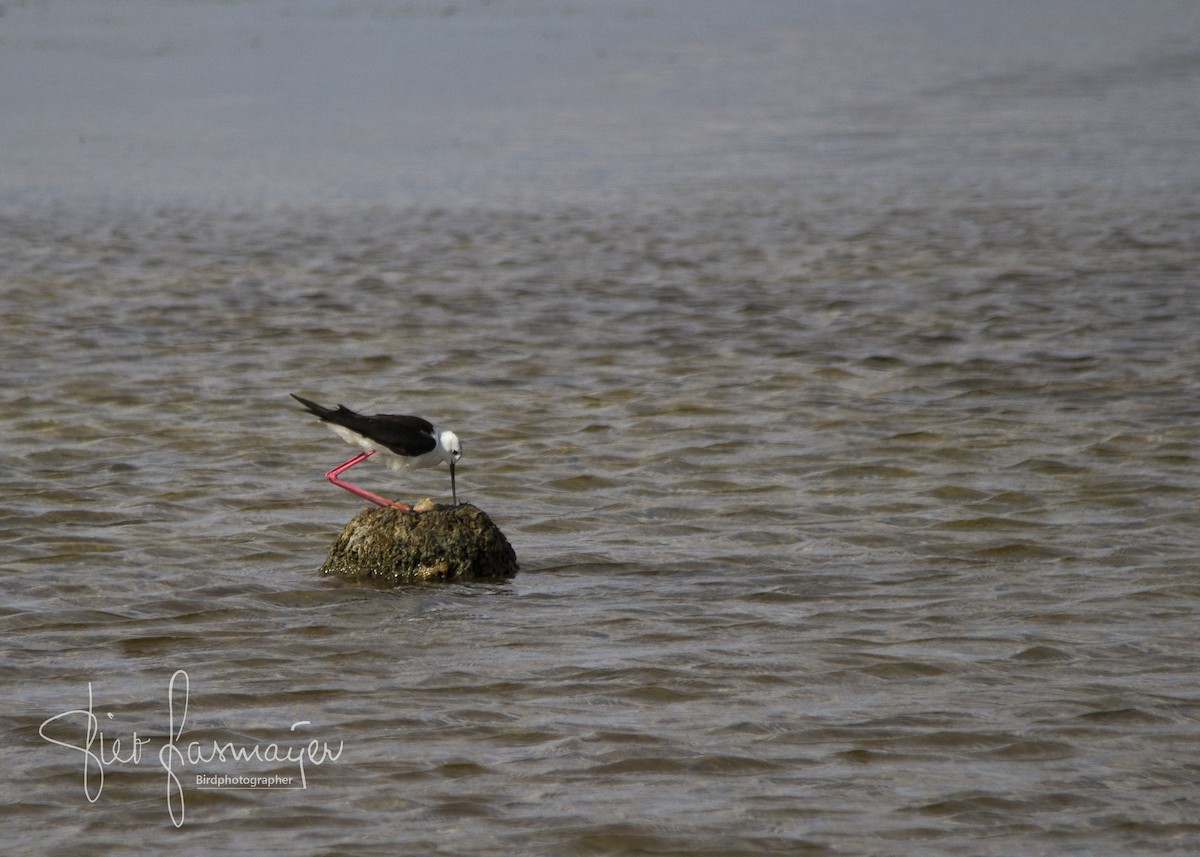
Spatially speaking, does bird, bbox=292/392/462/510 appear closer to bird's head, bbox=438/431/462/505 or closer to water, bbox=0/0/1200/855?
bird's head, bbox=438/431/462/505

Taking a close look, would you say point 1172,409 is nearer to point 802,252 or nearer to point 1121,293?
point 1121,293

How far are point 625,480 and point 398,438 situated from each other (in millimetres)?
2461

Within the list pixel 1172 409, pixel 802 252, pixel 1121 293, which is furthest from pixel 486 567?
pixel 802 252

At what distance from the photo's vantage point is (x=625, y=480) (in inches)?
411

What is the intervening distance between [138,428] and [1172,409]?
7.01 metres

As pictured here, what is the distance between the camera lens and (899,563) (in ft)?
28.5

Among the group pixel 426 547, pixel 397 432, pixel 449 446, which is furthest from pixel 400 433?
pixel 426 547

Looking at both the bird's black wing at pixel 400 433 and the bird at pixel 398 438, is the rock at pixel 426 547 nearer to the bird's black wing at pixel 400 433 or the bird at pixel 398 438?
the bird at pixel 398 438

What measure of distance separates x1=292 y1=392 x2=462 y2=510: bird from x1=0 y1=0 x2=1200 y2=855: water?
0.68 meters

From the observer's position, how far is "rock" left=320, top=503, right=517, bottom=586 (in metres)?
8.30

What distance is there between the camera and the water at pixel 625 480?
19.9 ft

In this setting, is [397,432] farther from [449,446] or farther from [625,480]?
[625,480]

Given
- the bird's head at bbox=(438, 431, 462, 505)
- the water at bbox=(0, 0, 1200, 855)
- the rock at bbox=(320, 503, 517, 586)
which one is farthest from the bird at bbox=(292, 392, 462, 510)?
the water at bbox=(0, 0, 1200, 855)

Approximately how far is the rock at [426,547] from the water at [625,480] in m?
0.15
